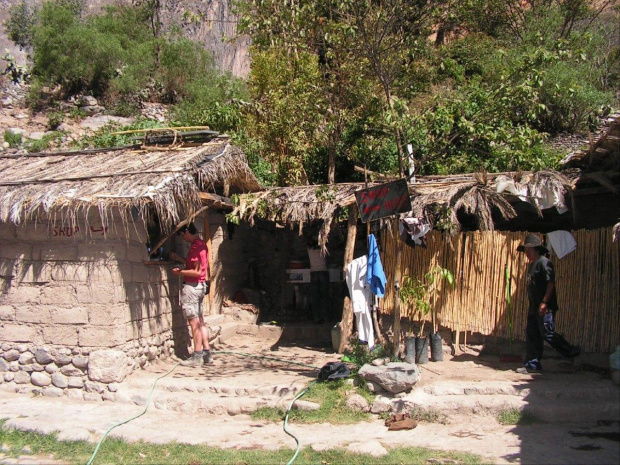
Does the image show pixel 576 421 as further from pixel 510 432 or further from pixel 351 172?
pixel 351 172

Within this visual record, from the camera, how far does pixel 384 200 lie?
→ 613 cm

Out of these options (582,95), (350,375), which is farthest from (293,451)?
(582,95)

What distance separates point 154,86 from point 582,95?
1434 centimetres

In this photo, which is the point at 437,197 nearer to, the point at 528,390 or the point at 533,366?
the point at 533,366

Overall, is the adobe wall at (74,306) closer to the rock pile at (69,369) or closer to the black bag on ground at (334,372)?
the rock pile at (69,369)

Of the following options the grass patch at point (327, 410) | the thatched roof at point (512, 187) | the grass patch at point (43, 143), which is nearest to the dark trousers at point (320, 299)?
the thatched roof at point (512, 187)

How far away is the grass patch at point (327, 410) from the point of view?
18.1 ft

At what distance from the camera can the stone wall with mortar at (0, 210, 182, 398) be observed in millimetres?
6355

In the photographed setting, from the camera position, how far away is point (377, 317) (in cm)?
738

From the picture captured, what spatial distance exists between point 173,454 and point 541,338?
4.03 metres

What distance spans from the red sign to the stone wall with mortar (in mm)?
2714

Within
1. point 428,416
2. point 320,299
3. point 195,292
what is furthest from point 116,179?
point 428,416

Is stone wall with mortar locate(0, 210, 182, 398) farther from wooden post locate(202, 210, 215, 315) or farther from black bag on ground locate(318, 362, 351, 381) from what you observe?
black bag on ground locate(318, 362, 351, 381)

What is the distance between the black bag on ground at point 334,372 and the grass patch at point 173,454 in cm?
130
